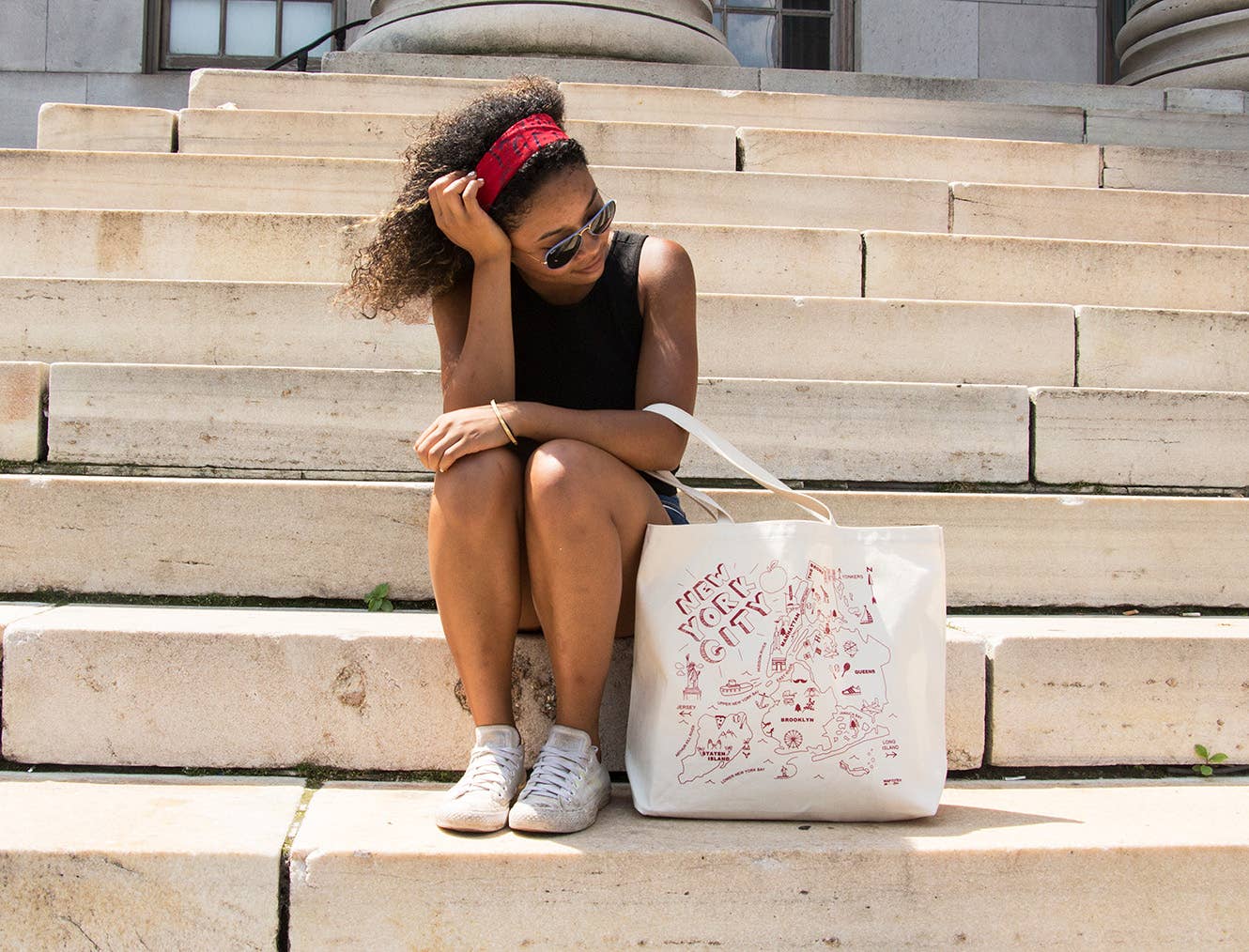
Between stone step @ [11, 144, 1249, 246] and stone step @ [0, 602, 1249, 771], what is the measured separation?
2.26m

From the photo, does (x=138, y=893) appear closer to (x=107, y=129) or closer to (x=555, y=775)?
(x=555, y=775)

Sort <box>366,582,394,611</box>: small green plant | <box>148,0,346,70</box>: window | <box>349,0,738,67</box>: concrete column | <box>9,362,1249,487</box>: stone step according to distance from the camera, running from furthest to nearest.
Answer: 1. <box>148,0,346,70</box>: window
2. <box>349,0,738,67</box>: concrete column
3. <box>9,362,1249,487</box>: stone step
4. <box>366,582,394,611</box>: small green plant

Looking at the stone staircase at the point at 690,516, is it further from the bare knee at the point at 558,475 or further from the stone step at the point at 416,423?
the bare knee at the point at 558,475

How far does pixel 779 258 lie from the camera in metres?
3.90

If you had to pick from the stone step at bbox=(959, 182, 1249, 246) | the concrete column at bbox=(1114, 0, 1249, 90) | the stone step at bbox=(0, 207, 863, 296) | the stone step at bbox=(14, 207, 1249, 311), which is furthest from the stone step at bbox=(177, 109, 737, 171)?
the concrete column at bbox=(1114, 0, 1249, 90)

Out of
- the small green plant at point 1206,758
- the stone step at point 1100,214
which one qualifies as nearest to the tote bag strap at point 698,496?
the small green plant at point 1206,758

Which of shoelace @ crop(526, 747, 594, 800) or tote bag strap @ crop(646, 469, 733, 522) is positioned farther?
tote bag strap @ crop(646, 469, 733, 522)

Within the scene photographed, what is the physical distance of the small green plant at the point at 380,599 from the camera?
2.65 metres

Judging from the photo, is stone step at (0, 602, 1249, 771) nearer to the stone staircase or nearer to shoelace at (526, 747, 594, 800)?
the stone staircase

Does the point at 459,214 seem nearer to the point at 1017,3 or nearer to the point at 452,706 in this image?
the point at 452,706

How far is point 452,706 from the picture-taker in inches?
91.3

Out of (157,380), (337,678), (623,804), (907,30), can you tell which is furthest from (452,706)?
(907,30)

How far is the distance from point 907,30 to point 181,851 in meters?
8.31

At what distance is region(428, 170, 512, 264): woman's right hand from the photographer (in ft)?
7.37
